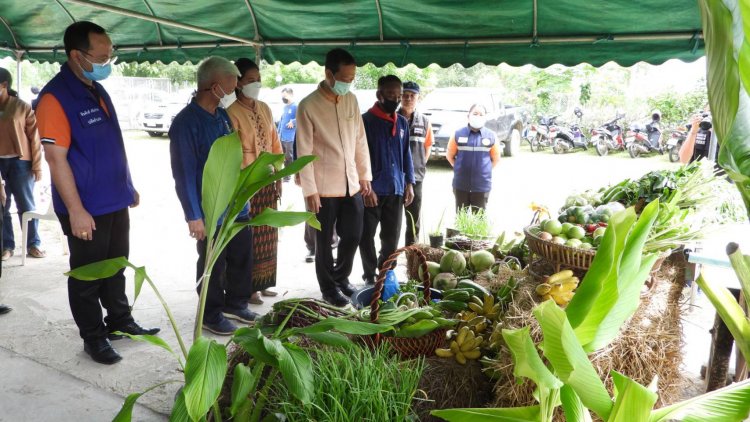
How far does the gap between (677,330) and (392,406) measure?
161cm

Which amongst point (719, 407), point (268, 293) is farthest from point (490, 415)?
point (268, 293)

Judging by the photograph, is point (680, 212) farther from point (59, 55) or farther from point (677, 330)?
point (59, 55)

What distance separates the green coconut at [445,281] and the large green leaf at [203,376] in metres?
1.78

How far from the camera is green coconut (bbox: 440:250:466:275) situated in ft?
12.1

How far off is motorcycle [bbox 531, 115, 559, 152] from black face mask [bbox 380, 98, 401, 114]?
45.8ft

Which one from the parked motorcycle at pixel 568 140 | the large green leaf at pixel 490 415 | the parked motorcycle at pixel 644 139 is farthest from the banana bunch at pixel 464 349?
the parked motorcycle at pixel 568 140

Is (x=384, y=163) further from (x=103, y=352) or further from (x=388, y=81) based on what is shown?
(x=103, y=352)

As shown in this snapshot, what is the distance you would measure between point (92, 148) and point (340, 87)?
186 cm

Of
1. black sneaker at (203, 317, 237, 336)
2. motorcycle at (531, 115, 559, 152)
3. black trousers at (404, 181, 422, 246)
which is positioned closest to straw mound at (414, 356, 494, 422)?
black sneaker at (203, 317, 237, 336)

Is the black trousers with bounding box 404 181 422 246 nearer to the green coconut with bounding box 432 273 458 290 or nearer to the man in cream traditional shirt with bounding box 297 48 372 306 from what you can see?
the man in cream traditional shirt with bounding box 297 48 372 306

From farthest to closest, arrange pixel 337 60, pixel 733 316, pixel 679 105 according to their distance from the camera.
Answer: pixel 679 105, pixel 337 60, pixel 733 316

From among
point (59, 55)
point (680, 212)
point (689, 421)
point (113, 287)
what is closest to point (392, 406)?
point (689, 421)

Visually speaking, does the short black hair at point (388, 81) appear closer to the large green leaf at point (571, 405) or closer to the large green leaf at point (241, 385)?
the large green leaf at point (241, 385)

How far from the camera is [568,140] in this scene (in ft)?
57.5
